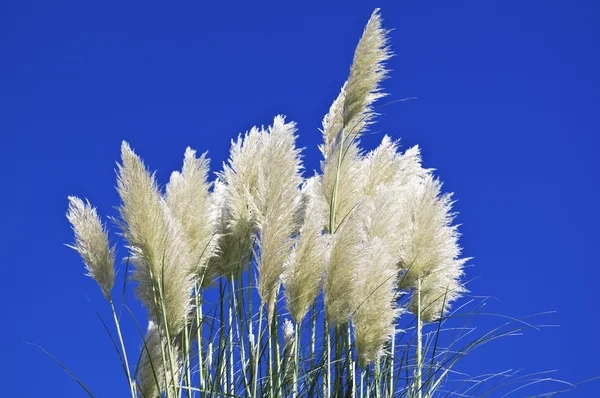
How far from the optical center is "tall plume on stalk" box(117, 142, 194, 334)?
3266 mm

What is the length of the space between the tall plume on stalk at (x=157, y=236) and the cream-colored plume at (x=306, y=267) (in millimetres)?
437

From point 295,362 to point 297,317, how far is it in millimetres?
371

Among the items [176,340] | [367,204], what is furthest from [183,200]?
[367,204]

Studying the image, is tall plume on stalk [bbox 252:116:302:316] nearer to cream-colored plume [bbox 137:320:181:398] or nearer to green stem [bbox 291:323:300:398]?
green stem [bbox 291:323:300:398]

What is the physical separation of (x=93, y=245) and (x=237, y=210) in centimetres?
68

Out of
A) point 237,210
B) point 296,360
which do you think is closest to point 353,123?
point 237,210

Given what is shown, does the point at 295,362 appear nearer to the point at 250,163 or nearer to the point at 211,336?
the point at 211,336

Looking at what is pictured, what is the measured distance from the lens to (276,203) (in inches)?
129

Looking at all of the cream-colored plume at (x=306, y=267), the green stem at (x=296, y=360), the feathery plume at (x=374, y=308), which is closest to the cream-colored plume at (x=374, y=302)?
the feathery plume at (x=374, y=308)

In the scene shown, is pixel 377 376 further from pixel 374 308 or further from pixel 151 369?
pixel 151 369

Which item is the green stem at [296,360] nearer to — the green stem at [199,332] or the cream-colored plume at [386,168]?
Answer: the green stem at [199,332]

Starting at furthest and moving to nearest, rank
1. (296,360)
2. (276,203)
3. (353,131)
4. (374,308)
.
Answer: (353,131), (296,360), (276,203), (374,308)

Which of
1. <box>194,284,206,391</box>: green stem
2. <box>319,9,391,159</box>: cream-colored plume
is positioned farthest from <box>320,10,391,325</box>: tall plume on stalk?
<box>194,284,206,391</box>: green stem

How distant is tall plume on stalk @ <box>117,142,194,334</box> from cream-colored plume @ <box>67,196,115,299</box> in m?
0.18
